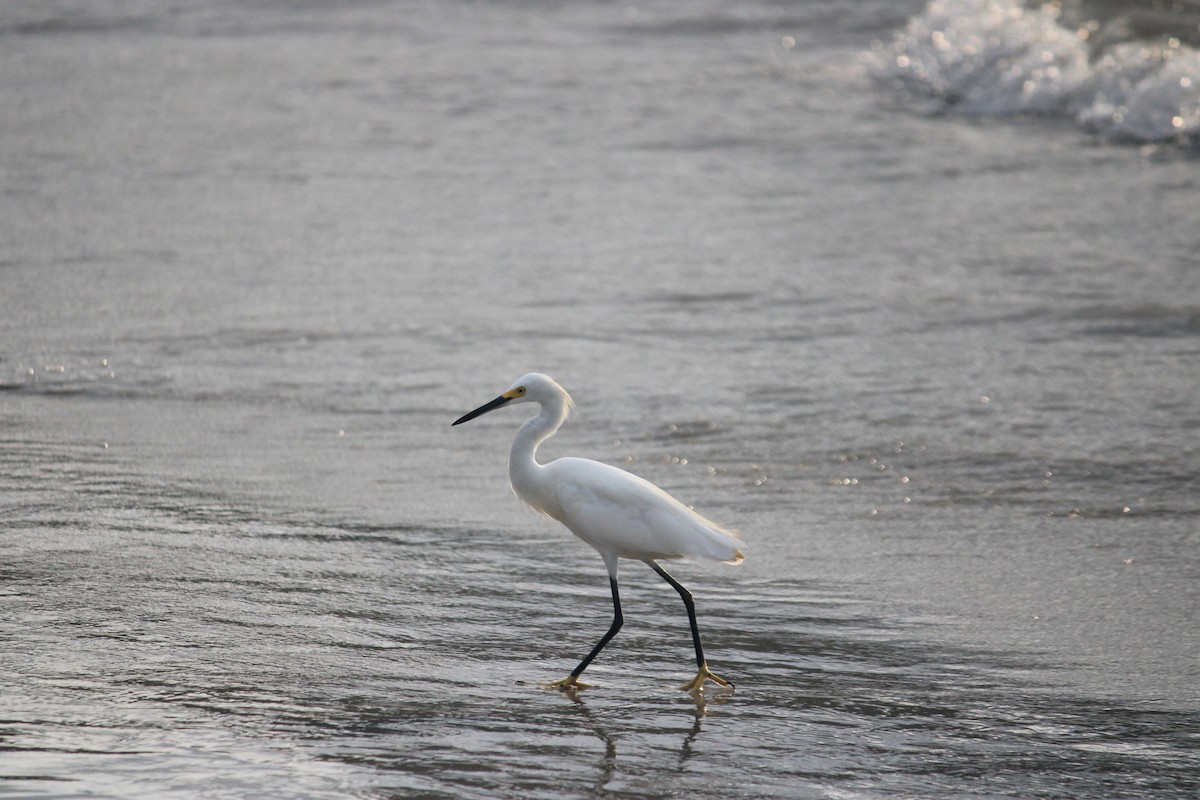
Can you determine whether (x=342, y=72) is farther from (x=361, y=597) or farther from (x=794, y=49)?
(x=361, y=597)

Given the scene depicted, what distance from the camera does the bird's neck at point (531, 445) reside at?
15.8ft

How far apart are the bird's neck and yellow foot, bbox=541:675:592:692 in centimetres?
71

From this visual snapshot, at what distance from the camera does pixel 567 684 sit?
171 inches

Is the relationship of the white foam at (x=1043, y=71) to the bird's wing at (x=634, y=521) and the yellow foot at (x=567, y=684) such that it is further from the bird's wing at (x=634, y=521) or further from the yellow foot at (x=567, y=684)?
the yellow foot at (x=567, y=684)

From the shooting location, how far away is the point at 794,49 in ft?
51.1

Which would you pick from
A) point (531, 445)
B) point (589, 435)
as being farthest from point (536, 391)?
point (589, 435)

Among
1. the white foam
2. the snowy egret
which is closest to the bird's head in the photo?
the snowy egret

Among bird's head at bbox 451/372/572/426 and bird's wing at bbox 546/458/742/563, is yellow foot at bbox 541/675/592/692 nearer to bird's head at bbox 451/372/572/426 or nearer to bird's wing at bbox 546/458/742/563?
bird's wing at bbox 546/458/742/563

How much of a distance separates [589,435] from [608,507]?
204 centimetres

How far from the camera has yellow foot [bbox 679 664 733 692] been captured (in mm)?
4340

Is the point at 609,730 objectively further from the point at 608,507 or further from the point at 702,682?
the point at 608,507

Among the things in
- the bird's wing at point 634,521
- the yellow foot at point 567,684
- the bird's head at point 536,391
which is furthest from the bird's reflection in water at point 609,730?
the bird's head at point 536,391

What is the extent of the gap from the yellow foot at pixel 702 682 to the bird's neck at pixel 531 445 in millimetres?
859

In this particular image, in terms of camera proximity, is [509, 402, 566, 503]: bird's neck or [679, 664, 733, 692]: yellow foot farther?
[509, 402, 566, 503]: bird's neck
